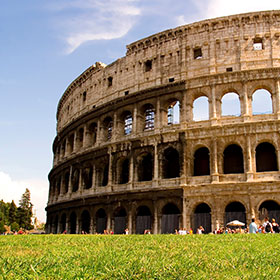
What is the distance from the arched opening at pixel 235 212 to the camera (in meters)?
20.7

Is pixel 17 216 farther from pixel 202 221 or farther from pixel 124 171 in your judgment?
pixel 202 221

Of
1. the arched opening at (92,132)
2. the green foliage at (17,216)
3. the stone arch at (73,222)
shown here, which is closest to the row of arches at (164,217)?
the stone arch at (73,222)

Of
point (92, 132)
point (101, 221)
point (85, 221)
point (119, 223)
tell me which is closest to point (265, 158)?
point (119, 223)

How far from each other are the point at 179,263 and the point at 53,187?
33.3m

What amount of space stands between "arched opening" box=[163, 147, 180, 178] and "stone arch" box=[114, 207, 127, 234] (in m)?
4.32

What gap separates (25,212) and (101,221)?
46022 millimetres

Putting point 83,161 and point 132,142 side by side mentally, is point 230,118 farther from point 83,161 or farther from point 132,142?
point 83,161

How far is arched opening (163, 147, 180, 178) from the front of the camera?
2384 centimetres

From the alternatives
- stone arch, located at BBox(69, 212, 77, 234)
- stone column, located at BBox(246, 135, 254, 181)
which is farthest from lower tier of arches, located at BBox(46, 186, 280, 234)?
stone arch, located at BBox(69, 212, 77, 234)

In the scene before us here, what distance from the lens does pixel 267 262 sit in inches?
182

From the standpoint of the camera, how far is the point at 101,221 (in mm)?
26266

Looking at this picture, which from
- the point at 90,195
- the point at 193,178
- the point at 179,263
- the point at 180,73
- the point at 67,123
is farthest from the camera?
the point at 67,123

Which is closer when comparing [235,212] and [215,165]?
[235,212]

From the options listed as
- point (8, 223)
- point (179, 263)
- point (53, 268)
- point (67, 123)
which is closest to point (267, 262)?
point (179, 263)
